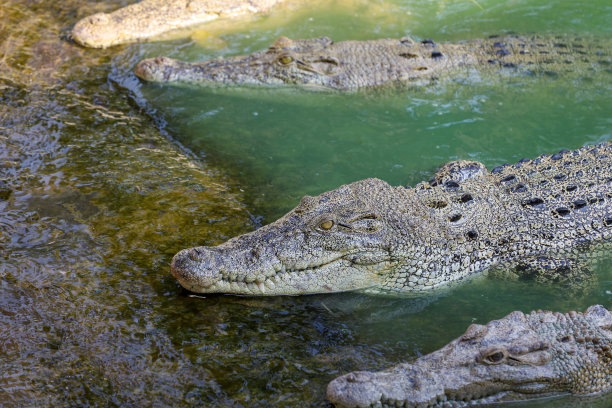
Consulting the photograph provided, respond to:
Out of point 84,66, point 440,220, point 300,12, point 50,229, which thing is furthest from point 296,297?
point 300,12

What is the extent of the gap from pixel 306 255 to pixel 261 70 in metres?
4.12

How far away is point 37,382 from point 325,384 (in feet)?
5.47

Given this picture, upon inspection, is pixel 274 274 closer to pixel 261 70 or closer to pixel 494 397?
pixel 494 397

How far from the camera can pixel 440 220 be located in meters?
4.95

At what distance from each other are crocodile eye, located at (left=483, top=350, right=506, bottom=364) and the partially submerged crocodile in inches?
282

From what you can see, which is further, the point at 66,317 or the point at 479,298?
the point at 479,298

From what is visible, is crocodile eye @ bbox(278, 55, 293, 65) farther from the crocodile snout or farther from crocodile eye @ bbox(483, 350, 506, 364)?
crocodile eye @ bbox(483, 350, 506, 364)

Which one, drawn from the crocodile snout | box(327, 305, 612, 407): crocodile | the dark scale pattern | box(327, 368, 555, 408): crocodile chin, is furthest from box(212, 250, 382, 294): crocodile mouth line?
box(327, 368, 555, 408): crocodile chin

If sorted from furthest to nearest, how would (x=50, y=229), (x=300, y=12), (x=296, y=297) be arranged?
(x=300, y=12), (x=50, y=229), (x=296, y=297)

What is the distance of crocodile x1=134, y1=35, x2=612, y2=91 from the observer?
8.01 metres

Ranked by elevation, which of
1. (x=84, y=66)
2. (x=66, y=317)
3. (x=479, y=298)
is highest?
(x=84, y=66)

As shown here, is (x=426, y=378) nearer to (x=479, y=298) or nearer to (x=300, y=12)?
(x=479, y=298)

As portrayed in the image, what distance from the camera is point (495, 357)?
3.64 m

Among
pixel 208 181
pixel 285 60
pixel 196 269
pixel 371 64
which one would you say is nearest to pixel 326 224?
pixel 196 269
